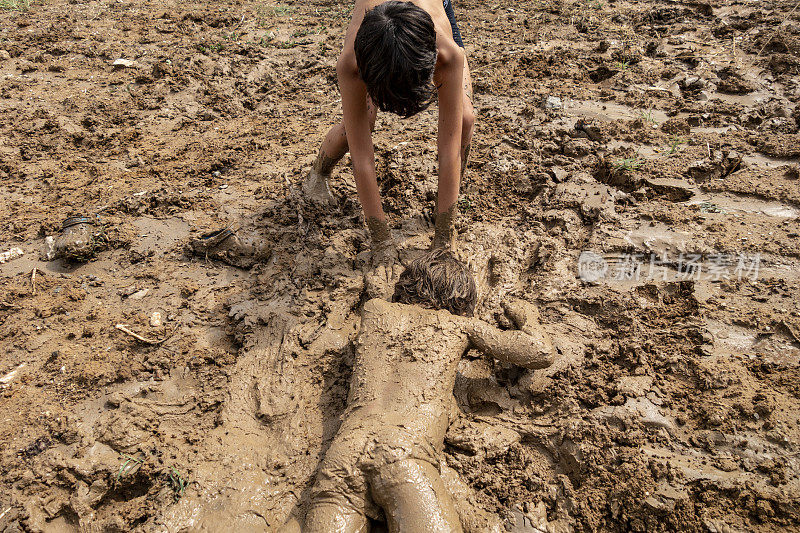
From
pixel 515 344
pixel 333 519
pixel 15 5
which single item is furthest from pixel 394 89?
pixel 15 5

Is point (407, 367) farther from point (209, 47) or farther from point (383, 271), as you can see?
point (209, 47)

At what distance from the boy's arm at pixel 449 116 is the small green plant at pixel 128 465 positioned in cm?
218

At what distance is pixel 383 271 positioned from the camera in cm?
310

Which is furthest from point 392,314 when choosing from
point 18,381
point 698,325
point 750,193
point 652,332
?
point 750,193

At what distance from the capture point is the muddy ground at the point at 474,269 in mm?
2324

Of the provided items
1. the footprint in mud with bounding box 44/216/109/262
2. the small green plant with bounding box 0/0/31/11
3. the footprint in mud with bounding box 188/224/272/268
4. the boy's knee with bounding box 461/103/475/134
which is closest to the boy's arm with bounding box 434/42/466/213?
the boy's knee with bounding box 461/103/475/134

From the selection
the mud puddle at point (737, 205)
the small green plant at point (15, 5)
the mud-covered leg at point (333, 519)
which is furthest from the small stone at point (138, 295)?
the small green plant at point (15, 5)

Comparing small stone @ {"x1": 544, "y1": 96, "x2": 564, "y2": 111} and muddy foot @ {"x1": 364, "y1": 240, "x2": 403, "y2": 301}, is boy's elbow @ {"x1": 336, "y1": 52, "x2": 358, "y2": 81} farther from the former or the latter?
small stone @ {"x1": 544, "y1": 96, "x2": 564, "y2": 111}

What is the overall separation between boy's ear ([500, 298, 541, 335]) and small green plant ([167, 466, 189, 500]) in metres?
1.98

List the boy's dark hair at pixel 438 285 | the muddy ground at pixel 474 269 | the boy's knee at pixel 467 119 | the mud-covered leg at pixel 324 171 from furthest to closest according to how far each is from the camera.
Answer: the mud-covered leg at pixel 324 171
the boy's knee at pixel 467 119
the boy's dark hair at pixel 438 285
the muddy ground at pixel 474 269

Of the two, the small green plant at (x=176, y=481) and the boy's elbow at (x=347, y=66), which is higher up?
the boy's elbow at (x=347, y=66)

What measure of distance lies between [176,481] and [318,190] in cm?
226

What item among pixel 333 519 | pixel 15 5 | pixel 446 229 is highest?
pixel 15 5

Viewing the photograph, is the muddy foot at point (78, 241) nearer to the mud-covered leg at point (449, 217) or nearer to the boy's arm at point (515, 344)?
the mud-covered leg at point (449, 217)
